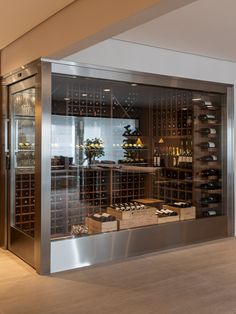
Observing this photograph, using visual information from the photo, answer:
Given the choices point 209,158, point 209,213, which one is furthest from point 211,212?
point 209,158

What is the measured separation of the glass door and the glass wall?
0.36 meters

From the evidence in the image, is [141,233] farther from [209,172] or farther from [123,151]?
[209,172]

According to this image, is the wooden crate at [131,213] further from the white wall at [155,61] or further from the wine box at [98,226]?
the white wall at [155,61]

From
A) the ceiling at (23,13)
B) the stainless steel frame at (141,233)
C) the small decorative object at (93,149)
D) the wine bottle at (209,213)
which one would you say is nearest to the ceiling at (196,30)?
the stainless steel frame at (141,233)

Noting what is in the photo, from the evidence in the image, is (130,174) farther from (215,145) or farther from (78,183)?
(215,145)

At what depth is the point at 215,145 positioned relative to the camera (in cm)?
548

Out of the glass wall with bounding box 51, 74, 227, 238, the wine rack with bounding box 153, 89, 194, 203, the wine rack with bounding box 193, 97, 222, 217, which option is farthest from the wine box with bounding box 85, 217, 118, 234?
the wine rack with bounding box 193, 97, 222, 217

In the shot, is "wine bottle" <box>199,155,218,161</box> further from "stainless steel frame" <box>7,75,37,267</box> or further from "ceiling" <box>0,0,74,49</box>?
"ceiling" <box>0,0,74,49</box>

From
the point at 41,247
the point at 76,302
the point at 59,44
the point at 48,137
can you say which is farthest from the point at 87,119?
the point at 76,302

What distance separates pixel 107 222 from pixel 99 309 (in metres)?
1.48

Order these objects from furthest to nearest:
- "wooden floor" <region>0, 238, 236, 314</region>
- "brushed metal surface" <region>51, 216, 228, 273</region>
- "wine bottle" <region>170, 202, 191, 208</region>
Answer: "wine bottle" <region>170, 202, 191, 208</region>
"brushed metal surface" <region>51, 216, 228, 273</region>
"wooden floor" <region>0, 238, 236, 314</region>

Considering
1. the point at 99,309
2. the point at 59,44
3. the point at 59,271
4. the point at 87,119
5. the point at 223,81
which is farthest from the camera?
the point at 223,81

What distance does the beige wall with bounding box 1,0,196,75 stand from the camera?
242 centimetres

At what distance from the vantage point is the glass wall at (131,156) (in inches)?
166
